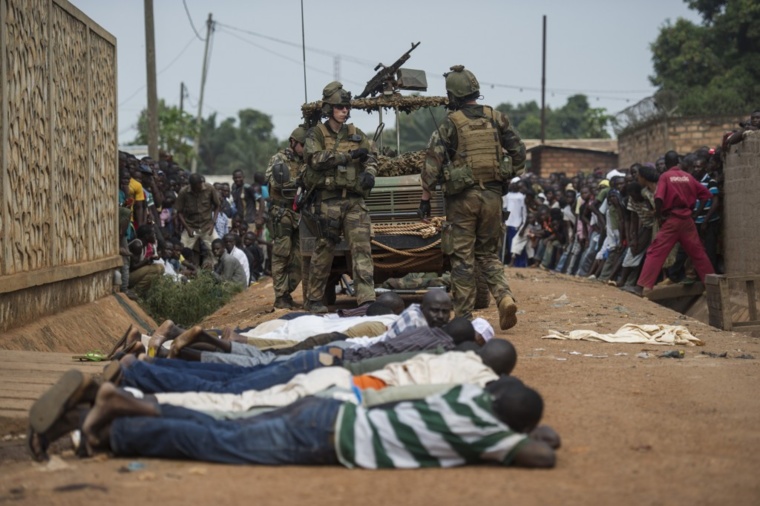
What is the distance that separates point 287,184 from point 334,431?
8133 mm

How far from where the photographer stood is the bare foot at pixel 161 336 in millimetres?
7707

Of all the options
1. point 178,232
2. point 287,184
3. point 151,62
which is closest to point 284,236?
point 287,184

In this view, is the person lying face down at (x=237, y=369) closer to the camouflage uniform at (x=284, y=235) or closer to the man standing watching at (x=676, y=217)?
the camouflage uniform at (x=284, y=235)

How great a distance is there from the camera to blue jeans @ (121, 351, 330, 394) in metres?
6.37

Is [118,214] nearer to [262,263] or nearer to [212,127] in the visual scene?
[262,263]

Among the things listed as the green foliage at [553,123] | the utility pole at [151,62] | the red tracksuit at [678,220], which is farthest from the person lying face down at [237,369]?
the green foliage at [553,123]

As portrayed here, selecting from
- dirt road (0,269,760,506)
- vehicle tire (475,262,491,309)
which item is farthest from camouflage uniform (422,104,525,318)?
vehicle tire (475,262,491,309)

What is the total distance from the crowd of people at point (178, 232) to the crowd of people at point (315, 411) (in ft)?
26.9

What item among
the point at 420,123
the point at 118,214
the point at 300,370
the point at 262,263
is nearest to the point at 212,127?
the point at 420,123

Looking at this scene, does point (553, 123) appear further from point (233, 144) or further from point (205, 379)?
point (205, 379)

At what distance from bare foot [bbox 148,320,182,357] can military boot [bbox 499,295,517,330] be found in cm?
318

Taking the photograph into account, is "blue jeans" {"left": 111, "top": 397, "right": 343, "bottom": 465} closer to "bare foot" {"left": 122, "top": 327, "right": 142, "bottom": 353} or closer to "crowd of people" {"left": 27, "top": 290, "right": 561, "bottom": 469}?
"crowd of people" {"left": 27, "top": 290, "right": 561, "bottom": 469}

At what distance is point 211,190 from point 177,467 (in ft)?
43.4

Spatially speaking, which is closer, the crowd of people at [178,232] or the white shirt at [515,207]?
the crowd of people at [178,232]
